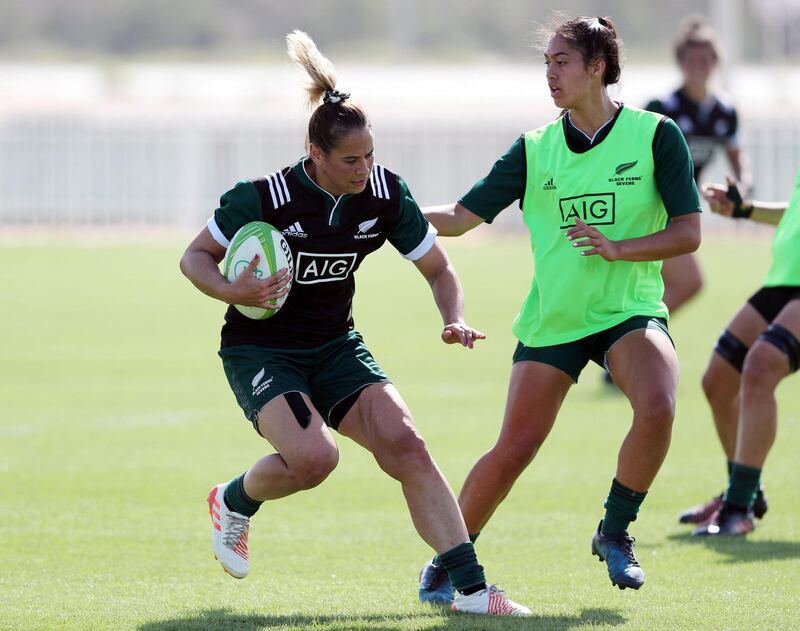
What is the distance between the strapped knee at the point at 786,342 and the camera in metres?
7.34

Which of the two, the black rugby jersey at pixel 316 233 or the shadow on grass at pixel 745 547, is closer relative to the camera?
the black rugby jersey at pixel 316 233

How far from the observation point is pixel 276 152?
1195 inches

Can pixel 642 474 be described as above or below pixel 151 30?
above

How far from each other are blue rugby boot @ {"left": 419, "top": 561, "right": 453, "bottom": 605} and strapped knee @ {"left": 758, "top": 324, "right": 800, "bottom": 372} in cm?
237

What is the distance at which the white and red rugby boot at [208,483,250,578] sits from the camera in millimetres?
6066

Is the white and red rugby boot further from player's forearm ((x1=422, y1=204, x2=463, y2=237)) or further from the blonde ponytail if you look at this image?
the blonde ponytail

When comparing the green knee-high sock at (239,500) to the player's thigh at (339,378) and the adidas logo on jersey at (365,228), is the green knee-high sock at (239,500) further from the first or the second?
the adidas logo on jersey at (365,228)

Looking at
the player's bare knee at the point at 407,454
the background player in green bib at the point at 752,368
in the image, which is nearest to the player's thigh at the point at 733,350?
the background player in green bib at the point at 752,368

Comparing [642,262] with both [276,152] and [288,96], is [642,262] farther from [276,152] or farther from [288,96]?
[288,96]

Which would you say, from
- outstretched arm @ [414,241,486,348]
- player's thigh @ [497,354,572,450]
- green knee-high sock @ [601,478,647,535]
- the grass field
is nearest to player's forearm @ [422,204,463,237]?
outstretched arm @ [414,241,486,348]

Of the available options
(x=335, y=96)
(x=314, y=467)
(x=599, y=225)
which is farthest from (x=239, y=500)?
(x=599, y=225)

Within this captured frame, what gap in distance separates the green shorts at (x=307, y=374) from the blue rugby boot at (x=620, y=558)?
1.17 m

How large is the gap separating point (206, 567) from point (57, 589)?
2.60 ft

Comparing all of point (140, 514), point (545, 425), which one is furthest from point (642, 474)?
point (140, 514)
